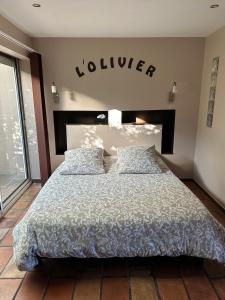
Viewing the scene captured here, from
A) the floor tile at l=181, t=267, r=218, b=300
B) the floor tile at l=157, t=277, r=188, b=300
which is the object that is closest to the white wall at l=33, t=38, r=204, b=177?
the floor tile at l=181, t=267, r=218, b=300

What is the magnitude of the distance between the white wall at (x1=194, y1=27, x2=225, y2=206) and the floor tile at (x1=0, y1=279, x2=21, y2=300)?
2.49 m

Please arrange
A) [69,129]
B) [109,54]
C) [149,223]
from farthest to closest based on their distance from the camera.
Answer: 1. [69,129]
2. [109,54]
3. [149,223]

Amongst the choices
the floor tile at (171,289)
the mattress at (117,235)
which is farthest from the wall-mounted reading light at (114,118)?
the floor tile at (171,289)

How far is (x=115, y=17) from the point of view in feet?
8.00

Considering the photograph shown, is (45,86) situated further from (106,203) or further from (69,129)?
(106,203)

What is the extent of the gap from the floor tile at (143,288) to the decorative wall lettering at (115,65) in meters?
2.79

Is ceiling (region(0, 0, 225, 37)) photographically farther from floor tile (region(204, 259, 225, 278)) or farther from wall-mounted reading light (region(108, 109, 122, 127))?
floor tile (region(204, 259, 225, 278))

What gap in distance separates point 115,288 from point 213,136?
228cm

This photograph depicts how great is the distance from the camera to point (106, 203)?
2061 mm

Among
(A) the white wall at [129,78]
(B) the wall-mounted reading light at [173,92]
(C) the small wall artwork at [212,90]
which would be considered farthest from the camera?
(B) the wall-mounted reading light at [173,92]

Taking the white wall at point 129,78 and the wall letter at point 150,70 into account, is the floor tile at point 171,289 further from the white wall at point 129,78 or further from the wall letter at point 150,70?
the wall letter at point 150,70

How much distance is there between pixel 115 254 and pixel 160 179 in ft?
3.62

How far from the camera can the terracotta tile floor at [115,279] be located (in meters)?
1.73

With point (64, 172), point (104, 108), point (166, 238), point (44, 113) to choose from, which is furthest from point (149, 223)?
point (44, 113)
